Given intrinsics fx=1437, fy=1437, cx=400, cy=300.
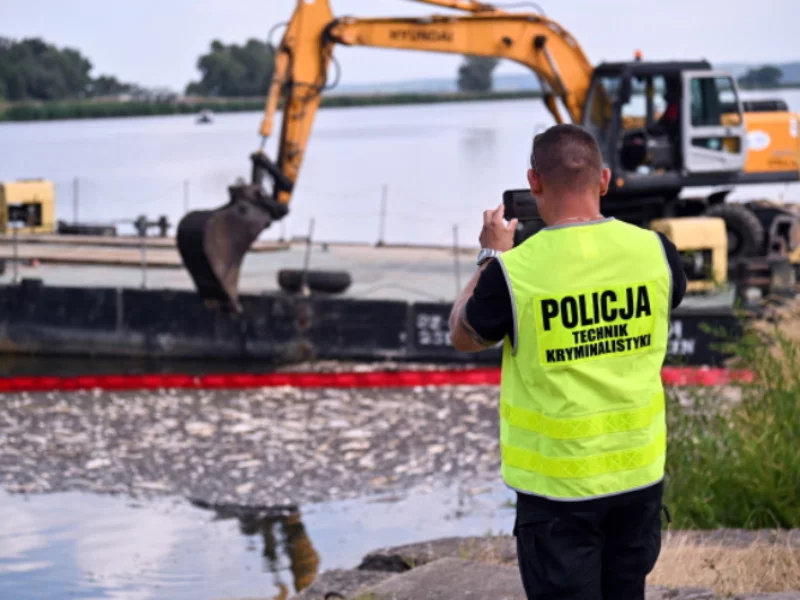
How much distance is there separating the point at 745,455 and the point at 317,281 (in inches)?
460

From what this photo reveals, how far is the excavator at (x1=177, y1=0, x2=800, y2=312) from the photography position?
1909 centimetres

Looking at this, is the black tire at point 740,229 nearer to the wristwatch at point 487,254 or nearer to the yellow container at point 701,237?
the yellow container at point 701,237

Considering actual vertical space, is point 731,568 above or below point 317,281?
above

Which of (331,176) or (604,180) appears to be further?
(331,176)

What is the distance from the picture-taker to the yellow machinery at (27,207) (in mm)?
30609

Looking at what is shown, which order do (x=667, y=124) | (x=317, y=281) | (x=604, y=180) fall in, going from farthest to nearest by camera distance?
(x=667, y=124)
(x=317, y=281)
(x=604, y=180)

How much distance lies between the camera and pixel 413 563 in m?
7.66

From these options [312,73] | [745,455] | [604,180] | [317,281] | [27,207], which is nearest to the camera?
[604,180]

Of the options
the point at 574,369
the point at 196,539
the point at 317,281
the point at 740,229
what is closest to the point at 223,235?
the point at 317,281

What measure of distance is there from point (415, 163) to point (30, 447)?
256 ft

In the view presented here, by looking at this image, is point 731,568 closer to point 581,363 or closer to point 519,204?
point 581,363

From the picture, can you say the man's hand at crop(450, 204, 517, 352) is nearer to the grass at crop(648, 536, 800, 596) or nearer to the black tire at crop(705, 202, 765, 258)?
the grass at crop(648, 536, 800, 596)

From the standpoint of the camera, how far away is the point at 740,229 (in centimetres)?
2055

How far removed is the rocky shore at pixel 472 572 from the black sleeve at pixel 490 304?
2.12 m
